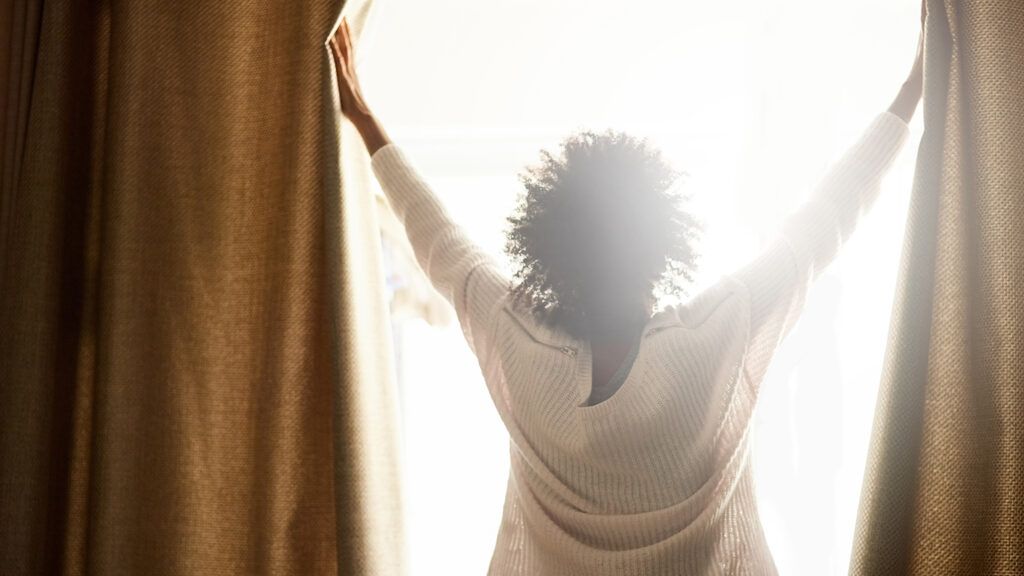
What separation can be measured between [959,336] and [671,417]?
1.29ft

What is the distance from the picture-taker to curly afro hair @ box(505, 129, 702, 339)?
100 centimetres

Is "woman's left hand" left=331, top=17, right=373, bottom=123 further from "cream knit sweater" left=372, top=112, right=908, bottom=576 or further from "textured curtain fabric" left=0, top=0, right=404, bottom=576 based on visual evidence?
"cream knit sweater" left=372, top=112, right=908, bottom=576

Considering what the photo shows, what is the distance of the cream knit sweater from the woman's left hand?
1.34 feet

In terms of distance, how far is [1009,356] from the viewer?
1.00m

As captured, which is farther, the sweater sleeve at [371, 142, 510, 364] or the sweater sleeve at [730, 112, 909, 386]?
the sweater sleeve at [371, 142, 510, 364]

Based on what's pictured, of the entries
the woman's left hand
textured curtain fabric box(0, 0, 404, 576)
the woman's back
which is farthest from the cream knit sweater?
the woman's left hand

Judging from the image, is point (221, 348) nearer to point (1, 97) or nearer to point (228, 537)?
point (228, 537)

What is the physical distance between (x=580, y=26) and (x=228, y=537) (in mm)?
1118

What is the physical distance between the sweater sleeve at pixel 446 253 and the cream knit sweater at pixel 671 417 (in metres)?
0.02

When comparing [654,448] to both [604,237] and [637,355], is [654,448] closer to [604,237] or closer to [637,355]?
[637,355]

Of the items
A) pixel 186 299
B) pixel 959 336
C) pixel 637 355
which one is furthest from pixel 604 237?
pixel 186 299

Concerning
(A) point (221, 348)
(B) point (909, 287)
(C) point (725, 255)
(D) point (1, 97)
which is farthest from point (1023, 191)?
(D) point (1, 97)

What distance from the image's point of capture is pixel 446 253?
1134 millimetres

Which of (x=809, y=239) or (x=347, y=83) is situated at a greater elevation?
(x=347, y=83)
